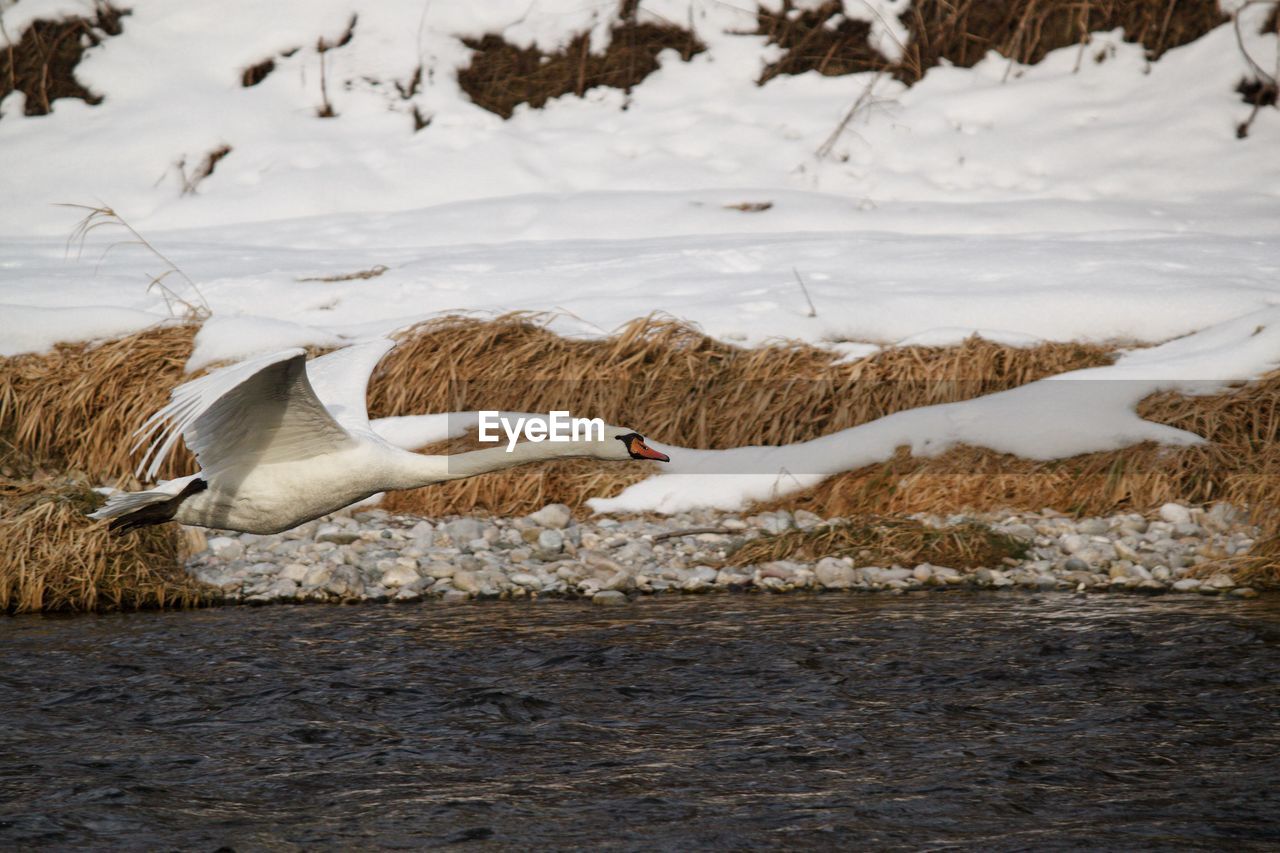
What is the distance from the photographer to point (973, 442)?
9570 millimetres

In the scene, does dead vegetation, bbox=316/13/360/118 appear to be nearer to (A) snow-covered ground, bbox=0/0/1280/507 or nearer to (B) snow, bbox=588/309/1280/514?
(A) snow-covered ground, bbox=0/0/1280/507

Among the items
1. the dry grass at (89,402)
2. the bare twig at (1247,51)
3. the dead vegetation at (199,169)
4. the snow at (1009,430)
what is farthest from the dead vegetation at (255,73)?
the bare twig at (1247,51)

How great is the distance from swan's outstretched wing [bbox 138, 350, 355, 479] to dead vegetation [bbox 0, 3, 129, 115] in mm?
13178

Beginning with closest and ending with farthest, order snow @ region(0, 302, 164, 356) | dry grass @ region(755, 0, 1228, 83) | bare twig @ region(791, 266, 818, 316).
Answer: snow @ region(0, 302, 164, 356), bare twig @ region(791, 266, 818, 316), dry grass @ region(755, 0, 1228, 83)

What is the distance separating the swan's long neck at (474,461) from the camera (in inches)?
202

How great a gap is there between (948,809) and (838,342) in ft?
19.3

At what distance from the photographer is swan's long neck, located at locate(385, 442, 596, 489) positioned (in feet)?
16.8

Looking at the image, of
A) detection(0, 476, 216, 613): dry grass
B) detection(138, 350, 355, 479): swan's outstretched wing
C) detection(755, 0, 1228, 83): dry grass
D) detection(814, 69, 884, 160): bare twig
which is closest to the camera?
detection(138, 350, 355, 479): swan's outstretched wing

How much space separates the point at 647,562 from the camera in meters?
8.86

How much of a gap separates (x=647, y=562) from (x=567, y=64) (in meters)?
9.61

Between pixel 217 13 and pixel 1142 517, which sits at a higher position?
pixel 217 13

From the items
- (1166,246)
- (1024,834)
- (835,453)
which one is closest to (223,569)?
(835,453)

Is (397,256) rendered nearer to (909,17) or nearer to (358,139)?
(358,139)

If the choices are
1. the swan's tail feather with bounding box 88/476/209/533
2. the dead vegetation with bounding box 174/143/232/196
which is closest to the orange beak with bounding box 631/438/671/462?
the swan's tail feather with bounding box 88/476/209/533
